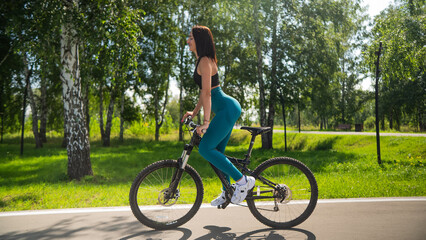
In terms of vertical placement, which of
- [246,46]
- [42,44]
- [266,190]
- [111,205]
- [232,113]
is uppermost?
[246,46]

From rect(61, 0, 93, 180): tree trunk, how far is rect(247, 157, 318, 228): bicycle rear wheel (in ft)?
18.5

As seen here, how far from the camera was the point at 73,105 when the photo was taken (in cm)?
784

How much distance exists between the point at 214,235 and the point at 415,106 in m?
34.9

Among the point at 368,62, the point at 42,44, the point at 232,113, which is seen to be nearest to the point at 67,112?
the point at 42,44

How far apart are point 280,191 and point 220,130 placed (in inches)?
42.0

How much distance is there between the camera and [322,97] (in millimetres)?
21609

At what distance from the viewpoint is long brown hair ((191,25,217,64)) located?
3.45 metres

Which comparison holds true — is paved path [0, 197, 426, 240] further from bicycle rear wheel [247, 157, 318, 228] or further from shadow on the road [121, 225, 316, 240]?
bicycle rear wheel [247, 157, 318, 228]

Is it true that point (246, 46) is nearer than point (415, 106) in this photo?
Yes

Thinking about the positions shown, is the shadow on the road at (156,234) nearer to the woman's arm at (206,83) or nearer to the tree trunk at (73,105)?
the woman's arm at (206,83)

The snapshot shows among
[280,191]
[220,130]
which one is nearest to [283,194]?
[280,191]

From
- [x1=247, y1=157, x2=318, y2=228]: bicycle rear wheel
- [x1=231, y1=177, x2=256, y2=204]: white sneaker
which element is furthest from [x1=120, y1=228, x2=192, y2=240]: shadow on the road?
[x1=247, y1=157, x2=318, y2=228]: bicycle rear wheel

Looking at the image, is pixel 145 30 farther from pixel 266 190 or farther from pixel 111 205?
pixel 266 190

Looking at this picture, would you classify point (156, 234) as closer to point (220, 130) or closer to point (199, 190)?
point (199, 190)
